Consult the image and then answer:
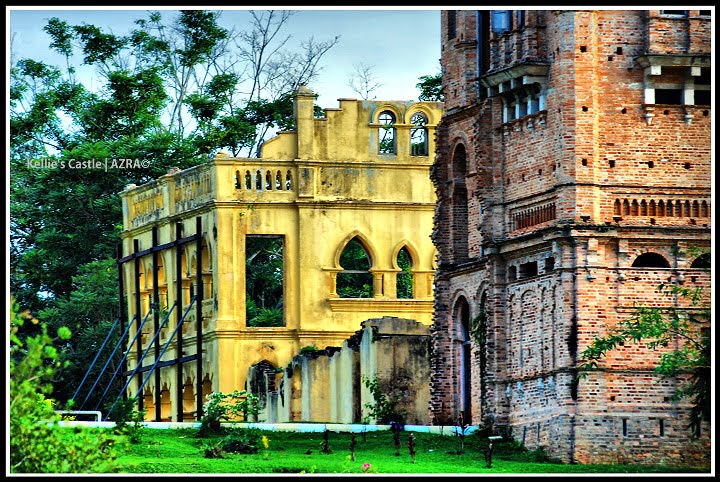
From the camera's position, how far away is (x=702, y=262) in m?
48.5

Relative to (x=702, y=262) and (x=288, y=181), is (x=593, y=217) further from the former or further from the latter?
(x=288, y=181)

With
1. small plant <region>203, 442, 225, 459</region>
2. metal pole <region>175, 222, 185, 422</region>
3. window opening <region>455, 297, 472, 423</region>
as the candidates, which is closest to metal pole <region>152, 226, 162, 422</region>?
metal pole <region>175, 222, 185, 422</region>

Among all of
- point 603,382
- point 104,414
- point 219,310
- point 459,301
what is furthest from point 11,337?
point 104,414

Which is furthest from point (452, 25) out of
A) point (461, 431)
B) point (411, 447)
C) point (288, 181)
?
point (288, 181)

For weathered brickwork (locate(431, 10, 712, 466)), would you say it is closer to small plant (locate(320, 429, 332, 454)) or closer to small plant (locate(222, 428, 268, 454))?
small plant (locate(320, 429, 332, 454))

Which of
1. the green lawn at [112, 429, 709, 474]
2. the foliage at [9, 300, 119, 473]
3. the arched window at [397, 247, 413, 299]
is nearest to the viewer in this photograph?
the foliage at [9, 300, 119, 473]

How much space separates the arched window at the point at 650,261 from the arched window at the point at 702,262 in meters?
0.52

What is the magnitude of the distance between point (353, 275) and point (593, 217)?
1076 inches

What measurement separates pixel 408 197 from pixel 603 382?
1740 centimetres

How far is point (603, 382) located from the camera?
47750mm

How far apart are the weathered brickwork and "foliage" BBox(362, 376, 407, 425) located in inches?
145

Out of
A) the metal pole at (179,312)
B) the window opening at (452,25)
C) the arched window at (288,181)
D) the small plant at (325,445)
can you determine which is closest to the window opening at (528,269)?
the small plant at (325,445)

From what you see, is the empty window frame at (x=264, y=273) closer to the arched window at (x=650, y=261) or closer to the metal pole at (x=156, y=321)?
the metal pole at (x=156, y=321)

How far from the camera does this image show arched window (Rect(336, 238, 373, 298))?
→ 2880 inches
